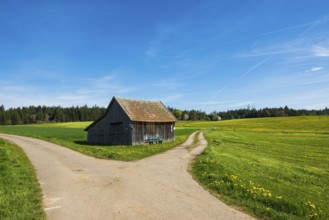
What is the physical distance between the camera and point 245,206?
9.54 metres

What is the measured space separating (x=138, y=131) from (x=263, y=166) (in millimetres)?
21645

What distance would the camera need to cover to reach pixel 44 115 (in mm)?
154625

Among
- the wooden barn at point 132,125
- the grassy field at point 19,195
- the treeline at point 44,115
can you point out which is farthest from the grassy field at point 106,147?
the treeline at point 44,115

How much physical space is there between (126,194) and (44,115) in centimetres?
15680

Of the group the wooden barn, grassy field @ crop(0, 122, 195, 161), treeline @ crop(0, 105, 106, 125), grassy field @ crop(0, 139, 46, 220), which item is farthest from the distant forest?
grassy field @ crop(0, 139, 46, 220)

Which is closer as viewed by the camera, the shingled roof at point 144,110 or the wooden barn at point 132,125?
the wooden barn at point 132,125

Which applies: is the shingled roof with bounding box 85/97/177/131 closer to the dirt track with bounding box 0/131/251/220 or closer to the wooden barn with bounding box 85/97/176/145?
the wooden barn with bounding box 85/97/176/145

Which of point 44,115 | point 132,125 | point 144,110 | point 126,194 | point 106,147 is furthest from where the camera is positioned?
point 44,115

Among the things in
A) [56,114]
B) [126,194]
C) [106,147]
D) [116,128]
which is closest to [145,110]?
[116,128]

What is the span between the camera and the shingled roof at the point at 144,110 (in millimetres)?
39356

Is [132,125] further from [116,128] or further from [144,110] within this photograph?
[144,110]

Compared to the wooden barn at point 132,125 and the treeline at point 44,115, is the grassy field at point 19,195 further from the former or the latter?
the treeline at point 44,115

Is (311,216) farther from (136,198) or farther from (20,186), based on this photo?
(20,186)

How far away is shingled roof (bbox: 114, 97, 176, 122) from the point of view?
39.4 meters
